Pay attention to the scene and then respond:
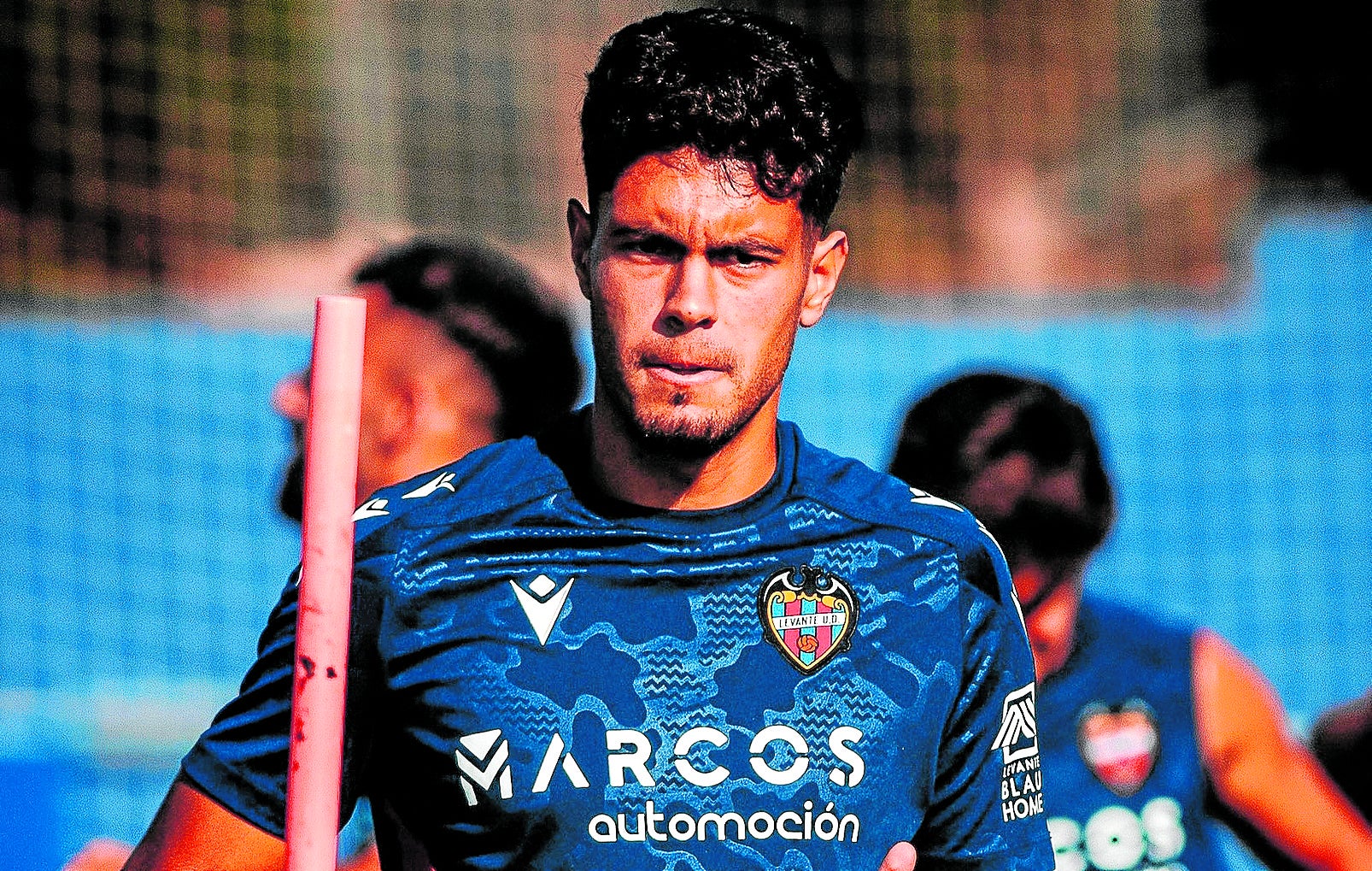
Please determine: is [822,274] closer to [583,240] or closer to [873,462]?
[583,240]

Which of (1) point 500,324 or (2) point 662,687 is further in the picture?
(1) point 500,324

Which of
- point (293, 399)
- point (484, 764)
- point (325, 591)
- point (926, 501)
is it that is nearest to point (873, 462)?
point (293, 399)

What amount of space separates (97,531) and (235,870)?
4557 mm

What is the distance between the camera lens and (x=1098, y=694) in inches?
146

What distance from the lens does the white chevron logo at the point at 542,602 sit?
6.88 feet

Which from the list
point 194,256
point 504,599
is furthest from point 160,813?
point 194,256

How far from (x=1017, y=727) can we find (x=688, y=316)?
0.66 metres

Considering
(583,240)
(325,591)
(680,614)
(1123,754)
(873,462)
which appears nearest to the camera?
(325,591)

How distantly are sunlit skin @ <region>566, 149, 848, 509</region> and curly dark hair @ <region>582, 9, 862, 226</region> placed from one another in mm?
25

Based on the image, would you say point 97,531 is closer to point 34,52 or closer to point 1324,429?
point 34,52

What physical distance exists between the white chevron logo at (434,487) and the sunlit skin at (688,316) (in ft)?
0.62

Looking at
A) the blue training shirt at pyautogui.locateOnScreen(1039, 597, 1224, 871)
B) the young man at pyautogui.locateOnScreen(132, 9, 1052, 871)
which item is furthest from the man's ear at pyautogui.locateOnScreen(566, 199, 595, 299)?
the blue training shirt at pyautogui.locateOnScreen(1039, 597, 1224, 871)

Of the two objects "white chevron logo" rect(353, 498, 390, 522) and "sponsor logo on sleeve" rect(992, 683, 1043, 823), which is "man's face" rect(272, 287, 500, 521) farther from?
"sponsor logo on sleeve" rect(992, 683, 1043, 823)

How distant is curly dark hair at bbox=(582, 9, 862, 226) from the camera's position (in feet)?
6.93
